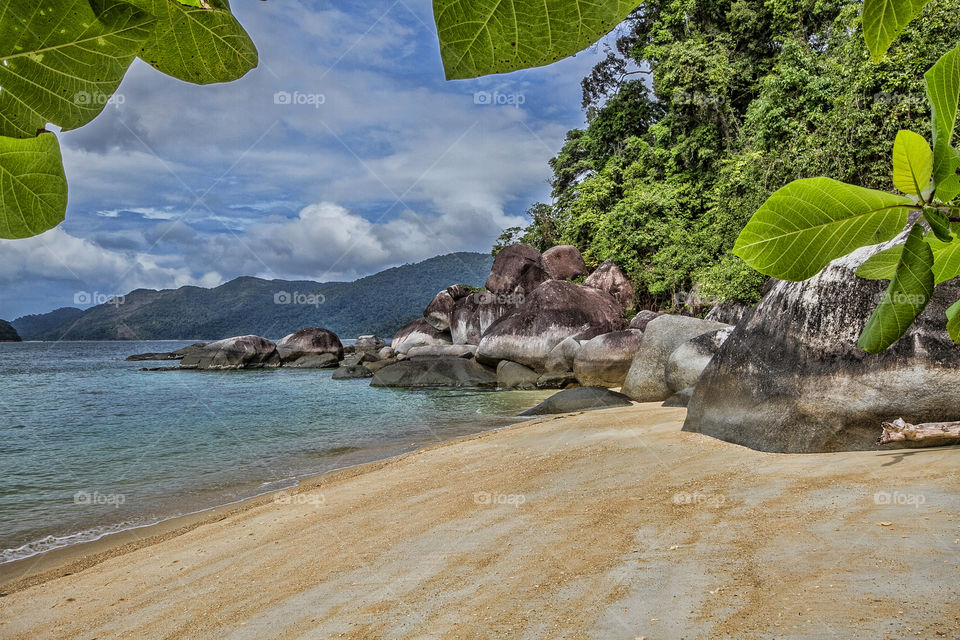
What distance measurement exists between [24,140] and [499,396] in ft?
54.1

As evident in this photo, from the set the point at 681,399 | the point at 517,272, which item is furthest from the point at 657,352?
the point at 517,272

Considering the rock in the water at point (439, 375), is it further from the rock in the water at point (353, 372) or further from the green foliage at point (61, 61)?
the green foliage at point (61, 61)

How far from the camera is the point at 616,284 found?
77.5 feet

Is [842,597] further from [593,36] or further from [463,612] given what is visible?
[593,36]

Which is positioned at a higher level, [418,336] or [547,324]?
[547,324]

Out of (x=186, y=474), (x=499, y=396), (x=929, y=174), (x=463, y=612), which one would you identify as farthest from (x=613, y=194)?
(x=929, y=174)

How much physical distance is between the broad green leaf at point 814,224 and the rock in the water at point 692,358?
1027cm

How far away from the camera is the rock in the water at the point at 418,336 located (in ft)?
88.2

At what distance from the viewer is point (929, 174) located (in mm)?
532

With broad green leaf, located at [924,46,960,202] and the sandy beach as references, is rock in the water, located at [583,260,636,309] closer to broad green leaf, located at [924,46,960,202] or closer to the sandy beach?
the sandy beach

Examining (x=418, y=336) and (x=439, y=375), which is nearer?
(x=439, y=375)

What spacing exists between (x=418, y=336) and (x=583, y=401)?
53.9 feet

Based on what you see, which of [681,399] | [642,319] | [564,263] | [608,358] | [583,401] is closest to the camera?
[681,399]

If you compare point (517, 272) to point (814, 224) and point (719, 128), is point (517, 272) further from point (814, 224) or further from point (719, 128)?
point (814, 224)
